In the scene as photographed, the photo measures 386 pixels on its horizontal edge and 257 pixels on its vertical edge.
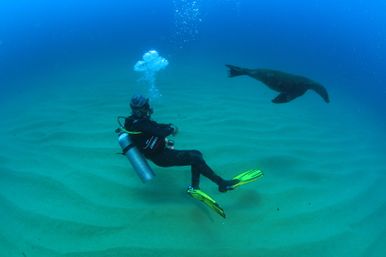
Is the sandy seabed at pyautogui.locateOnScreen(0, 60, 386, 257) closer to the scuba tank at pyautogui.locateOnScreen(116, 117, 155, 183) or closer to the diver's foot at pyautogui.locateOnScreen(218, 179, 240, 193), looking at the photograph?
the diver's foot at pyautogui.locateOnScreen(218, 179, 240, 193)

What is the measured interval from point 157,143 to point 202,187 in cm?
122

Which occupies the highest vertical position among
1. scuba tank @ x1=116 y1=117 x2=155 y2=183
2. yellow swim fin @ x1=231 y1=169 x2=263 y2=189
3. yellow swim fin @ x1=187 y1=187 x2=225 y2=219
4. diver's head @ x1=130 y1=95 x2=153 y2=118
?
diver's head @ x1=130 y1=95 x2=153 y2=118

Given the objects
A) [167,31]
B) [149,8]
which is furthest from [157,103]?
[149,8]

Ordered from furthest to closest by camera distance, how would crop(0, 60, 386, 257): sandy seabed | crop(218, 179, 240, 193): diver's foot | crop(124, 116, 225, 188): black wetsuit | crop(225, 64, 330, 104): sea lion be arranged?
crop(225, 64, 330, 104): sea lion → crop(218, 179, 240, 193): diver's foot → crop(124, 116, 225, 188): black wetsuit → crop(0, 60, 386, 257): sandy seabed

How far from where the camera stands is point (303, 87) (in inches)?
285

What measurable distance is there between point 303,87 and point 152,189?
3806mm

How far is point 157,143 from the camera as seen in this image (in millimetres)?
5062

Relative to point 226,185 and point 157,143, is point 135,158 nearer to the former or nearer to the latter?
point 157,143

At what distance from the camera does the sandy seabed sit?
456 cm

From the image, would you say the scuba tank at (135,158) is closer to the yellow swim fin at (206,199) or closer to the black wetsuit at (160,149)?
the black wetsuit at (160,149)

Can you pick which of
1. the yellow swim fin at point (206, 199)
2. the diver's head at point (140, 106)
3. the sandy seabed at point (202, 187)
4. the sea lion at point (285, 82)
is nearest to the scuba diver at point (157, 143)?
the diver's head at point (140, 106)

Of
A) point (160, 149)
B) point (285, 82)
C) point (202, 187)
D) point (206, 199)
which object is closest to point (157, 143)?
point (160, 149)

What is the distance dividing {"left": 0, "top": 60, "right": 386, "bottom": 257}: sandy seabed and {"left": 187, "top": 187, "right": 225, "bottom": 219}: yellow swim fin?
0.25 m

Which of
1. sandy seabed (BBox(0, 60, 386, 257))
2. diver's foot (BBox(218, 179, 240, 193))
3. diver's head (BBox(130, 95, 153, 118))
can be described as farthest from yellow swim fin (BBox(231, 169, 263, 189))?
diver's head (BBox(130, 95, 153, 118))
